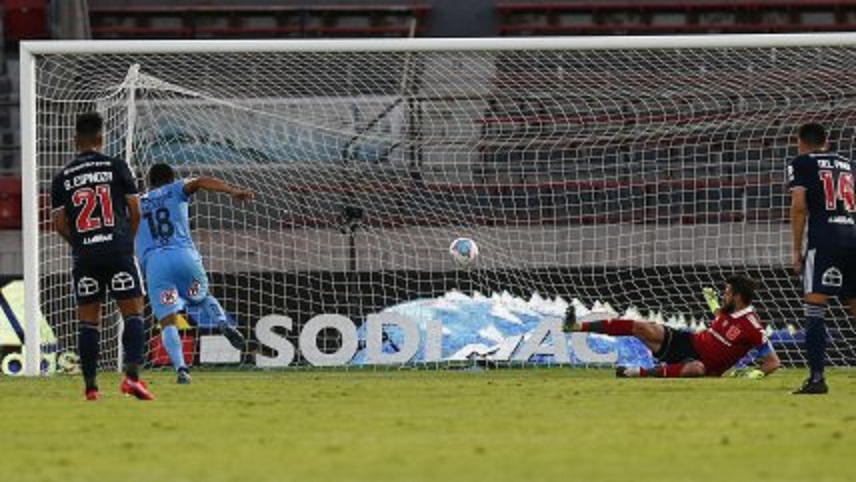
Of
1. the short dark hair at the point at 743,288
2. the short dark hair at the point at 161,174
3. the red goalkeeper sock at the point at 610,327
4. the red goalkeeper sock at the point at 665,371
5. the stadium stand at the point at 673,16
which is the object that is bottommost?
the red goalkeeper sock at the point at 665,371

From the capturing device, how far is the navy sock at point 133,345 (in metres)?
12.9

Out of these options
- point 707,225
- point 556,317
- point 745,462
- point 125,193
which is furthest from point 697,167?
point 745,462

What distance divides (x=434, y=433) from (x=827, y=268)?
A: 426 cm

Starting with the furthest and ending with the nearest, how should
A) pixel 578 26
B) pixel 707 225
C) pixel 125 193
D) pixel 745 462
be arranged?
1. pixel 578 26
2. pixel 707 225
3. pixel 125 193
4. pixel 745 462

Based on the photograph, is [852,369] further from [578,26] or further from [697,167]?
[578,26]

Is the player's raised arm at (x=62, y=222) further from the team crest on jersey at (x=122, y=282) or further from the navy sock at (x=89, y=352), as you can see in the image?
the navy sock at (x=89, y=352)

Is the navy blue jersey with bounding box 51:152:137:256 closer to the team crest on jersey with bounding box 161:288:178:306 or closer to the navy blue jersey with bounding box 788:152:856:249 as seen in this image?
the team crest on jersey with bounding box 161:288:178:306

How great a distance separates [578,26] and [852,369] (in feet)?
33.6

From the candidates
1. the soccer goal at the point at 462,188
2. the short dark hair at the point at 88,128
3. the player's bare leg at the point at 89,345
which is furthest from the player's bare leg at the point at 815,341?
the soccer goal at the point at 462,188

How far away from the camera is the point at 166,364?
19.5m

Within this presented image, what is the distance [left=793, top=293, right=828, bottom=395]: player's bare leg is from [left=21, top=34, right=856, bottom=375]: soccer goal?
240 inches

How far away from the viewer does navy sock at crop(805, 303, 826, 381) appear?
13.3 m

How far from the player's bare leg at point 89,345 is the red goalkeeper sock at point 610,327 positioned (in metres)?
4.61

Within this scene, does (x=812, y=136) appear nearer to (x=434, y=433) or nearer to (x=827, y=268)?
(x=827, y=268)
